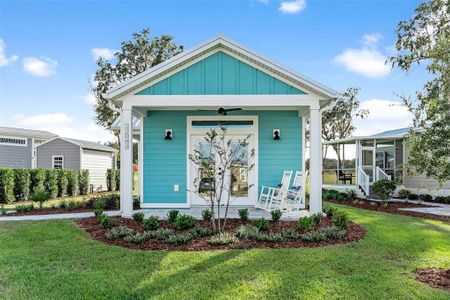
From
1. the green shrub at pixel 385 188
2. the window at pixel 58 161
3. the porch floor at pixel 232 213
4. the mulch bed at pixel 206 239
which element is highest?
the window at pixel 58 161

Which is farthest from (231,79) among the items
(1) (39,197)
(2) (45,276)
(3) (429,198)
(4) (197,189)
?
(3) (429,198)

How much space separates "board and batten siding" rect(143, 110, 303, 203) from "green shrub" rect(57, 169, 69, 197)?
28.1ft

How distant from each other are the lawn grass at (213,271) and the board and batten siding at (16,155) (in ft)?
56.9

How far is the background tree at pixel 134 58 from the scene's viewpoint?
25.1 meters

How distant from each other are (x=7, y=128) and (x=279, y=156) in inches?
768

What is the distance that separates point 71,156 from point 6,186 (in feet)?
21.6

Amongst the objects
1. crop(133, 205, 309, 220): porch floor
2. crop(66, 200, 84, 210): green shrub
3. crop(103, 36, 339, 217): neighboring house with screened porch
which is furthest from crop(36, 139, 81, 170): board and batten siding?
crop(133, 205, 309, 220): porch floor

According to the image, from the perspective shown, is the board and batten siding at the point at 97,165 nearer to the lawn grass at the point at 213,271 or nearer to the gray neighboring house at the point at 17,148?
the gray neighboring house at the point at 17,148

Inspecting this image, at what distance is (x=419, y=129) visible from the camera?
5.51m

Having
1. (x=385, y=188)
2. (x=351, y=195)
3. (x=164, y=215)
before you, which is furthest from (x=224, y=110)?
(x=351, y=195)

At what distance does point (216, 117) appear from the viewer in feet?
34.5

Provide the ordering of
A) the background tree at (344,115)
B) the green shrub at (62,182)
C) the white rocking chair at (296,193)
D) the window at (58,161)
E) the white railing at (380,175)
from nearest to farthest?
the white rocking chair at (296,193) < the white railing at (380,175) < the green shrub at (62,182) < the window at (58,161) < the background tree at (344,115)

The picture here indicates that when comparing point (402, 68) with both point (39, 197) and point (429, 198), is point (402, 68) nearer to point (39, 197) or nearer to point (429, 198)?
point (429, 198)

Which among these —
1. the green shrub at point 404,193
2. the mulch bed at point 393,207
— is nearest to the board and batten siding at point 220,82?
the mulch bed at point 393,207
